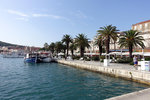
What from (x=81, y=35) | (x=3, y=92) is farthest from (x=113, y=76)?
(x=81, y=35)

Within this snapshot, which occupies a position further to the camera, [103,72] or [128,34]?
[128,34]

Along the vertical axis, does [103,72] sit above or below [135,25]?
below

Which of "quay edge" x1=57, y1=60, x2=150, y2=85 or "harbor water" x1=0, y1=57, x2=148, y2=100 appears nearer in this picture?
"harbor water" x1=0, y1=57, x2=148, y2=100

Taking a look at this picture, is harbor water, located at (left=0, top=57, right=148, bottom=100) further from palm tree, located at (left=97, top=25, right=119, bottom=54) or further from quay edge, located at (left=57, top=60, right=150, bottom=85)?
palm tree, located at (left=97, top=25, right=119, bottom=54)

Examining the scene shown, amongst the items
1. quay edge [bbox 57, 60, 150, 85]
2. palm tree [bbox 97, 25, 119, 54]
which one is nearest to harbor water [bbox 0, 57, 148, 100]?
quay edge [bbox 57, 60, 150, 85]

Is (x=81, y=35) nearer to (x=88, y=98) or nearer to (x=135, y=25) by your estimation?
(x=135, y=25)

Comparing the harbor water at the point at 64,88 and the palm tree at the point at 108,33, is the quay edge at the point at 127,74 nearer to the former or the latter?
the harbor water at the point at 64,88

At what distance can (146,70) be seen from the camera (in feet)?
49.3

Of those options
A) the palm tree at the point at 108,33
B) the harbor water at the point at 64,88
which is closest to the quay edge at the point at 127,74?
the harbor water at the point at 64,88

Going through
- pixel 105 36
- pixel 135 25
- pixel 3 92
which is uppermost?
pixel 135 25

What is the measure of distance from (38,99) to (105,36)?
25.5 m

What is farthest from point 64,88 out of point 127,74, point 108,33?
point 108,33

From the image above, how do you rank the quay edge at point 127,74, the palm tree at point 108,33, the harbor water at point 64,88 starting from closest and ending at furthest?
the harbor water at point 64,88 → the quay edge at point 127,74 → the palm tree at point 108,33

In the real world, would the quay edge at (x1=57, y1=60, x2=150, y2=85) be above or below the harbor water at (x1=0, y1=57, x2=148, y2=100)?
above
